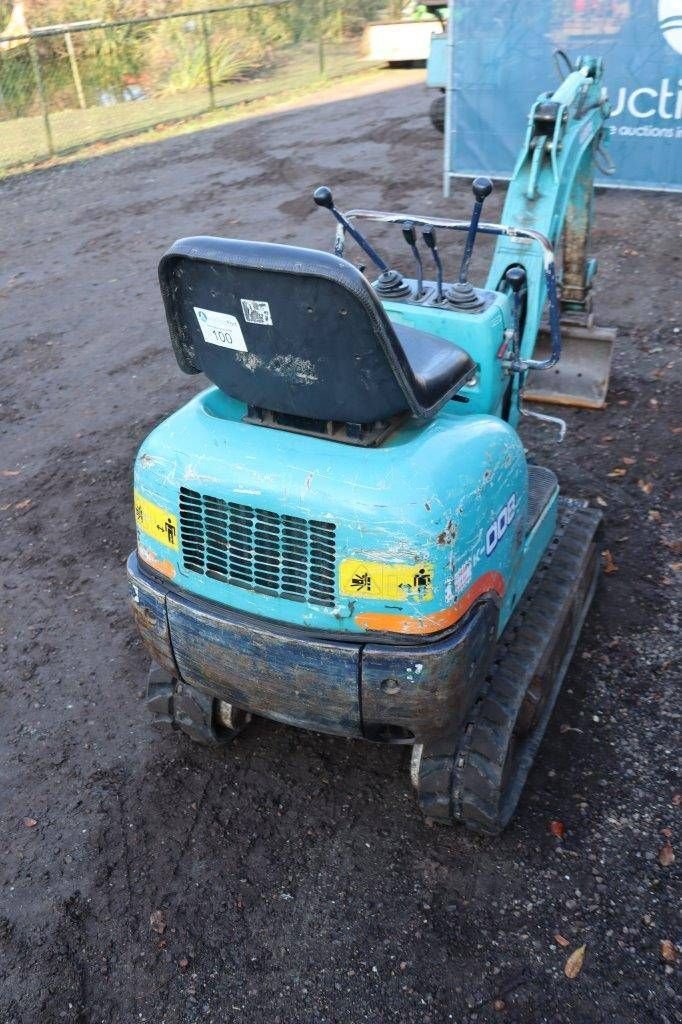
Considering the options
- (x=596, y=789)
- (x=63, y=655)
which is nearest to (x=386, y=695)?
(x=596, y=789)

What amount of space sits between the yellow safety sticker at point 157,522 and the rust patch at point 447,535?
871 millimetres

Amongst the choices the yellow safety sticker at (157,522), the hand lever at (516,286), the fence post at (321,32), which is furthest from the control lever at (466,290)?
the fence post at (321,32)

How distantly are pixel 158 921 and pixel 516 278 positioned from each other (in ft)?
8.80

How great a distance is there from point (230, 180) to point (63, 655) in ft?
30.2

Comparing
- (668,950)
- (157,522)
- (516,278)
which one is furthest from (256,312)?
(668,950)

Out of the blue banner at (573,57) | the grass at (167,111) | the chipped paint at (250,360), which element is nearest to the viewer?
the chipped paint at (250,360)

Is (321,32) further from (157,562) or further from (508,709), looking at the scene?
(508,709)

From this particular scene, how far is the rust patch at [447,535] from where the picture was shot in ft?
8.49

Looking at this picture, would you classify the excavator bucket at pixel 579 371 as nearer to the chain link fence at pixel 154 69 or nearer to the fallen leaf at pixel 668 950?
the fallen leaf at pixel 668 950

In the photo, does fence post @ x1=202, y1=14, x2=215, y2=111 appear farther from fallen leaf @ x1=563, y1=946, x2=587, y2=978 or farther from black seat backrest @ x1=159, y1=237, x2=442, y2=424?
fallen leaf @ x1=563, y1=946, x2=587, y2=978

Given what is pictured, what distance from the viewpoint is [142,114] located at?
54.9ft

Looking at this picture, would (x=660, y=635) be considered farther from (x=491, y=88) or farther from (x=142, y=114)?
(x=142, y=114)

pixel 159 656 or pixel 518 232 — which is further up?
pixel 518 232

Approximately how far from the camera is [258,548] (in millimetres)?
2795
